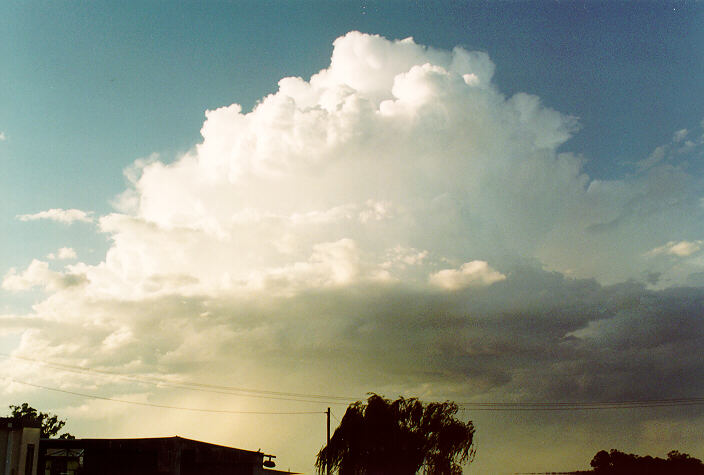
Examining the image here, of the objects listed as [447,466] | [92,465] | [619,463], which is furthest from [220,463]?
[619,463]

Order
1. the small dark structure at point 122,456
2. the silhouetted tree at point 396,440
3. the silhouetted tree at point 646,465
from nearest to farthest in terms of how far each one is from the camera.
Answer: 1. the small dark structure at point 122,456
2. the silhouetted tree at point 396,440
3. the silhouetted tree at point 646,465

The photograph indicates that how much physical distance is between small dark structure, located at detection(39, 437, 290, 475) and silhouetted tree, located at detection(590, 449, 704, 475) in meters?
68.2

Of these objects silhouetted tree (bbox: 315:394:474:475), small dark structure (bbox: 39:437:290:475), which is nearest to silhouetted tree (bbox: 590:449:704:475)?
silhouetted tree (bbox: 315:394:474:475)

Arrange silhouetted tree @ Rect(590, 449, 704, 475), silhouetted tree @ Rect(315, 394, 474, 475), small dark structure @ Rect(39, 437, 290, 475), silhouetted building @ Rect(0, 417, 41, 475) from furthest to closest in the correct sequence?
1. silhouetted tree @ Rect(590, 449, 704, 475)
2. silhouetted tree @ Rect(315, 394, 474, 475)
3. small dark structure @ Rect(39, 437, 290, 475)
4. silhouetted building @ Rect(0, 417, 41, 475)

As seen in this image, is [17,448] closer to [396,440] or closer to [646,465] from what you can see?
[396,440]

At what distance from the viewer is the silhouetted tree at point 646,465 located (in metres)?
82.2

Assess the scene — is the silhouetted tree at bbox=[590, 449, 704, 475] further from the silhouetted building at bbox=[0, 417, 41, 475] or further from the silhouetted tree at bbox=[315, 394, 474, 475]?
the silhouetted building at bbox=[0, 417, 41, 475]

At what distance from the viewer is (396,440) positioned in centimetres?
5362

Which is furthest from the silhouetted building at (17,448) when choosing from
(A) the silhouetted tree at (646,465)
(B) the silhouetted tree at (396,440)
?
(A) the silhouetted tree at (646,465)

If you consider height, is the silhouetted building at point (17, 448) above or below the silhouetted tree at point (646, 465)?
above

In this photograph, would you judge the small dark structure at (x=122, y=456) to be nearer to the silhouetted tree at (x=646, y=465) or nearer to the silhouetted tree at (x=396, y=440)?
the silhouetted tree at (x=396, y=440)

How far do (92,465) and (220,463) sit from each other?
7.79 m

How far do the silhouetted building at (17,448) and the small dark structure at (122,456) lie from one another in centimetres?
935

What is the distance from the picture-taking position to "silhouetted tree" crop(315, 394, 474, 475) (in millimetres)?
52906
